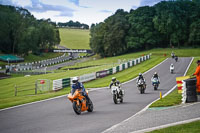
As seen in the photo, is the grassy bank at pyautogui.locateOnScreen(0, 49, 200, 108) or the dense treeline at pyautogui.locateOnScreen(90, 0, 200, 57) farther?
the dense treeline at pyautogui.locateOnScreen(90, 0, 200, 57)

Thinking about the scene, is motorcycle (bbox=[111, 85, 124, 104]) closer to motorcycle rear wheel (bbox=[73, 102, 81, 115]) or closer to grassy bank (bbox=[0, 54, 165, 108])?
motorcycle rear wheel (bbox=[73, 102, 81, 115])

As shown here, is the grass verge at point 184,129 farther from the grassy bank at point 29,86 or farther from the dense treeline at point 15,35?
the dense treeline at point 15,35

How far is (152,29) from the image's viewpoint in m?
109

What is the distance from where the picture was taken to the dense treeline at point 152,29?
103000 mm

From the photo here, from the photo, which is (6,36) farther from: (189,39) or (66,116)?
(66,116)

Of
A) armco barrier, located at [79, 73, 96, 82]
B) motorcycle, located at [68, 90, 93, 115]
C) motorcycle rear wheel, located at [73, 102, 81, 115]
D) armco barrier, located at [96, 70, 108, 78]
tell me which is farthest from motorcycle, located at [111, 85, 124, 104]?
armco barrier, located at [96, 70, 108, 78]

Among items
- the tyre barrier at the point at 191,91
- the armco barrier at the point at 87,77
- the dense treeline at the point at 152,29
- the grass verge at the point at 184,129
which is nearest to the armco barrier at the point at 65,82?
the armco barrier at the point at 87,77

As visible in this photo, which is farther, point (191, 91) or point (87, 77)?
point (87, 77)

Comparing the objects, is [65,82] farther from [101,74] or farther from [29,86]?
[101,74]

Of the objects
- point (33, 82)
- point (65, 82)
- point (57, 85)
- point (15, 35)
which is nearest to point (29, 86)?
point (33, 82)

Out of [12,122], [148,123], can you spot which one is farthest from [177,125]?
[12,122]

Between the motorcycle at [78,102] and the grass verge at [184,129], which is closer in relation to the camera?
the grass verge at [184,129]

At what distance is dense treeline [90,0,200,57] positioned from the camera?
103 m

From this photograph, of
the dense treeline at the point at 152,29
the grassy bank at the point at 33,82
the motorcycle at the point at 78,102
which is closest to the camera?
the motorcycle at the point at 78,102
